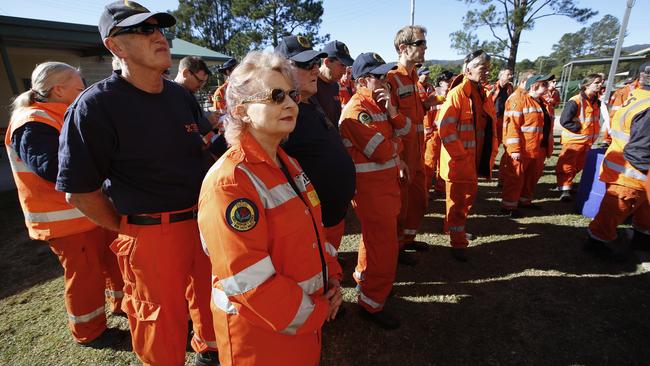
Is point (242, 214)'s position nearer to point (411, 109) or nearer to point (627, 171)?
point (411, 109)

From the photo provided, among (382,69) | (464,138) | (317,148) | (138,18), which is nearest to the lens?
(138,18)

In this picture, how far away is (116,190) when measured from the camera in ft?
6.63

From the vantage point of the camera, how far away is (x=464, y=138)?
399 centimetres

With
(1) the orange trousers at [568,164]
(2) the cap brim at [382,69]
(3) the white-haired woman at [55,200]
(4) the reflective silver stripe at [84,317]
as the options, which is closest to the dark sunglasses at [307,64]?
(2) the cap brim at [382,69]

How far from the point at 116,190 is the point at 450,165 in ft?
11.3

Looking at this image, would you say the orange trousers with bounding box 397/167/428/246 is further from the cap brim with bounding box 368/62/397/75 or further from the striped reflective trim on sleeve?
the cap brim with bounding box 368/62/397/75

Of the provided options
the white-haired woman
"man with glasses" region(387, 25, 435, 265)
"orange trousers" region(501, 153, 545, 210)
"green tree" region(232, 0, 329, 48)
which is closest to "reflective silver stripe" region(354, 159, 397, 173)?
"man with glasses" region(387, 25, 435, 265)

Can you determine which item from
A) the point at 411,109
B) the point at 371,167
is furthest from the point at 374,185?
the point at 411,109

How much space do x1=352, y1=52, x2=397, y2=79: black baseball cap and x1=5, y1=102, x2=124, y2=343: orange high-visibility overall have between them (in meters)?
2.48

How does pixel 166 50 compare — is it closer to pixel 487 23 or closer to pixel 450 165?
pixel 450 165

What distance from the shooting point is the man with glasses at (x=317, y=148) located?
7.59 ft

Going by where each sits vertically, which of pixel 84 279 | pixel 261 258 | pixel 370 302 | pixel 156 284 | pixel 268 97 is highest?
pixel 268 97

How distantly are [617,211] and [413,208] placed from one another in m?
2.25

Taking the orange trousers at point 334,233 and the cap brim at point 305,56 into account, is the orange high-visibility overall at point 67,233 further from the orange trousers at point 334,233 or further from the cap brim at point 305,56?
the orange trousers at point 334,233
